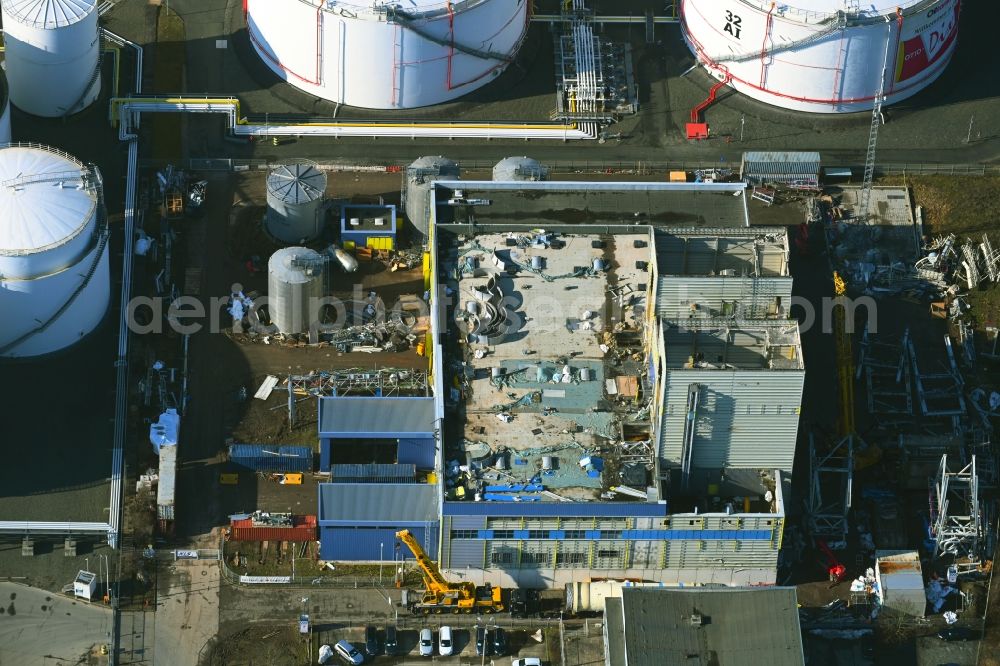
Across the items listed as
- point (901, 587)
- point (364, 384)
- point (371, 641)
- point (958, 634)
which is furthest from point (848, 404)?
point (371, 641)

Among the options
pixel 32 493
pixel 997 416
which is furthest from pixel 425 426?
pixel 997 416

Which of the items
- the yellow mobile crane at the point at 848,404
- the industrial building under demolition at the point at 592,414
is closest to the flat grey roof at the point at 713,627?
the industrial building under demolition at the point at 592,414

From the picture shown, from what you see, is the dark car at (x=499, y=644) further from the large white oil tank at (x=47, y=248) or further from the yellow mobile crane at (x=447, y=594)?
the large white oil tank at (x=47, y=248)

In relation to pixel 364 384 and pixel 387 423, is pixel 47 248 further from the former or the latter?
pixel 387 423

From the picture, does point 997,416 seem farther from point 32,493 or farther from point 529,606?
point 32,493

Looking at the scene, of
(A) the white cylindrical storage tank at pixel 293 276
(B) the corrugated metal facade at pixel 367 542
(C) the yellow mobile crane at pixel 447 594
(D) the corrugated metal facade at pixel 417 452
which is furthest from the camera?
(A) the white cylindrical storage tank at pixel 293 276
